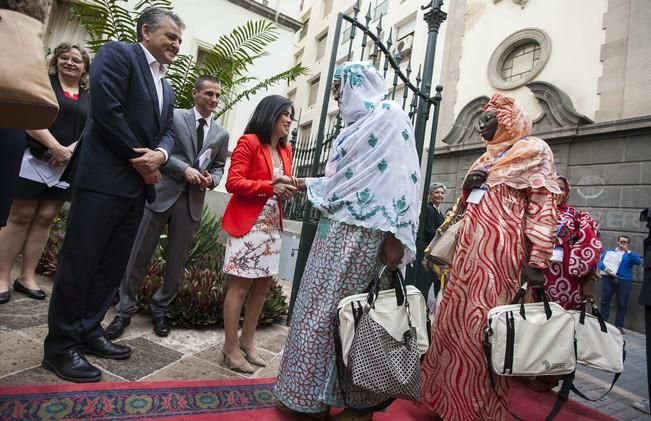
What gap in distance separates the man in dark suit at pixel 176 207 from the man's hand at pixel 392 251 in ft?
5.13

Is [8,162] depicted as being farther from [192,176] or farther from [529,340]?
[529,340]

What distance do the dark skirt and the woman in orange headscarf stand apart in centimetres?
280

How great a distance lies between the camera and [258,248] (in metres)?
2.36

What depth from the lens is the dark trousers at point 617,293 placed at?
6105 millimetres

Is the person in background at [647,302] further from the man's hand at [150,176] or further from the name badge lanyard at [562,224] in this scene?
the man's hand at [150,176]

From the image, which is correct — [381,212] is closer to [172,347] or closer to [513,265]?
[513,265]

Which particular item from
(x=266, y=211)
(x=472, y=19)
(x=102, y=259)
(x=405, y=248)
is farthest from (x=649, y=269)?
(x=472, y=19)

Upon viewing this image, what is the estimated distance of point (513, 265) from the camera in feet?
7.02

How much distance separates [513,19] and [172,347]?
10775mm

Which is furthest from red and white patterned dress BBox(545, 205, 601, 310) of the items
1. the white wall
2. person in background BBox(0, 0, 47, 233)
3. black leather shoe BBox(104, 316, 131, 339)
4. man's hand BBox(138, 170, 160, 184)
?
the white wall

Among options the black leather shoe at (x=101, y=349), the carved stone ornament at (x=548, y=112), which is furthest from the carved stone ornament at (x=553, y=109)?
the black leather shoe at (x=101, y=349)

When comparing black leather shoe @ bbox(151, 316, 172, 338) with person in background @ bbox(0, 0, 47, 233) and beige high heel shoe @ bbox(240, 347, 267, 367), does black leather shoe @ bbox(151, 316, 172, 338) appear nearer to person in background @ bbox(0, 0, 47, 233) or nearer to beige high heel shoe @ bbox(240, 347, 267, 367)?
beige high heel shoe @ bbox(240, 347, 267, 367)

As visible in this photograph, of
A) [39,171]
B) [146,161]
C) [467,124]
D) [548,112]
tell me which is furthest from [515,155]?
[467,124]

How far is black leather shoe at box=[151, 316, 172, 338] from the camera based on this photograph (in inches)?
108
